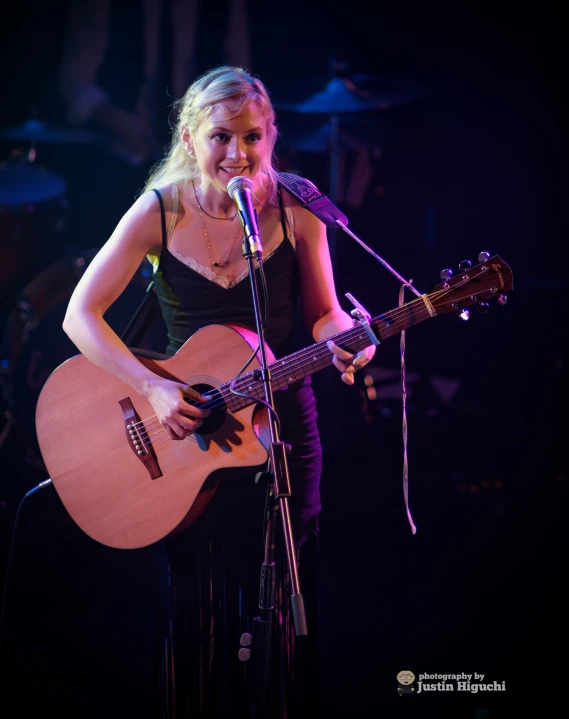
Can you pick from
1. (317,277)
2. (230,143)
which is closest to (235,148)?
(230,143)

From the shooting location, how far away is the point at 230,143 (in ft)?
7.48

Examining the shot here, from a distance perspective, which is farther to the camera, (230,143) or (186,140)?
(186,140)

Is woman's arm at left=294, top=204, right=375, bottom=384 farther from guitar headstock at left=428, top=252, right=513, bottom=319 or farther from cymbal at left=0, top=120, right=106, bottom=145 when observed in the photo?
cymbal at left=0, top=120, right=106, bottom=145

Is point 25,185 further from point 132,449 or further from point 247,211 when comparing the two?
point 247,211

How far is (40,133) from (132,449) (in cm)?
365

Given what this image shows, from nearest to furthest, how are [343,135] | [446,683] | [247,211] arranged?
[247,211]
[446,683]
[343,135]

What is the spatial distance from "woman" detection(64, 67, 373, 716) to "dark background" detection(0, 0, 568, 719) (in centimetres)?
135

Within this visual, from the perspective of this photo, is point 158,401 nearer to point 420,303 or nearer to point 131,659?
point 420,303

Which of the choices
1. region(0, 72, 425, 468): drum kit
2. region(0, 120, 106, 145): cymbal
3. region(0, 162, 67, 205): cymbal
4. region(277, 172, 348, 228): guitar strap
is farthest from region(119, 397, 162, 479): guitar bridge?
region(0, 120, 106, 145): cymbal

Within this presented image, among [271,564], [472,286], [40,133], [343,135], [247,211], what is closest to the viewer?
[271,564]

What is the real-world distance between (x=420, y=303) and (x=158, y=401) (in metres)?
0.85

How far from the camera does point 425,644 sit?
3447 millimetres

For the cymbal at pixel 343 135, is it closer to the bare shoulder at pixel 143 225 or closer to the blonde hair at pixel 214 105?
the blonde hair at pixel 214 105

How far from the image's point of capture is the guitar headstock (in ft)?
7.23
